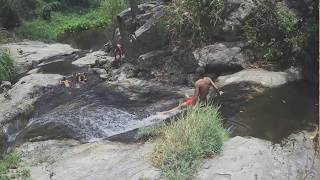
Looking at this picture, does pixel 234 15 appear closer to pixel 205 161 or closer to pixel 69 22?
pixel 205 161

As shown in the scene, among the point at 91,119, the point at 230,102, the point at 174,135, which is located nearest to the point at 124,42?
the point at 91,119

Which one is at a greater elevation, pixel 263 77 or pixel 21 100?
pixel 263 77

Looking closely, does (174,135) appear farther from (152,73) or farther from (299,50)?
(152,73)

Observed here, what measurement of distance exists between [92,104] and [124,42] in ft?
22.0

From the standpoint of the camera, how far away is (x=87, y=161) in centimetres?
Answer: 1009

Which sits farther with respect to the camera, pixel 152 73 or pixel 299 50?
→ pixel 152 73

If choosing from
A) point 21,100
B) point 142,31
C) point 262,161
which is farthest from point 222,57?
point 262,161

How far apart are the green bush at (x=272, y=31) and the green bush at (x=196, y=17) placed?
1200mm

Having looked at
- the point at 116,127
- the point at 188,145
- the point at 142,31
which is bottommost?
the point at 116,127

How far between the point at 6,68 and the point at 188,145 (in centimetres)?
1560

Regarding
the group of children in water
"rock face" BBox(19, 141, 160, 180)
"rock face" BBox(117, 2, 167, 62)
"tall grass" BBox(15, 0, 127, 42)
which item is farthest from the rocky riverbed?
"tall grass" BBox(15, 0, 127, 42)

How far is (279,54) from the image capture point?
47.9 feet

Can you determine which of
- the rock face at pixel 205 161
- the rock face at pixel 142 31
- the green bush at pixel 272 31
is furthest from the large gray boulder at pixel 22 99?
the green bush at pixel 272 31

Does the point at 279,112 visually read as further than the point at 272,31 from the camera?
No
